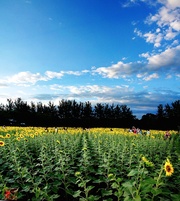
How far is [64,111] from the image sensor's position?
1276 inches

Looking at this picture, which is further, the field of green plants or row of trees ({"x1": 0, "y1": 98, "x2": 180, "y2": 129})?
row of trees ({"x1": 0, "y1": 98, "x2": 180, "y2": 129})

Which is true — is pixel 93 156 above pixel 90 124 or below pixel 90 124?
below

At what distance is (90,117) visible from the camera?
31672mm

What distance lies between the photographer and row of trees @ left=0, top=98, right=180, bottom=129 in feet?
95.3

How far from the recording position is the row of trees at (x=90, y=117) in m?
29.1

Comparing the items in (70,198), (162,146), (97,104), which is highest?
(97,104)

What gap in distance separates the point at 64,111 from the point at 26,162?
26404 mm

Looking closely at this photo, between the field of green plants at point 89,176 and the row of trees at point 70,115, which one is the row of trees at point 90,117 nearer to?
the row of trees at point 70,115

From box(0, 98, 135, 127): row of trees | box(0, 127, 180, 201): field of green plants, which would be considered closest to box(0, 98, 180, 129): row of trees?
box(0, 98, 135, 127): row of trees

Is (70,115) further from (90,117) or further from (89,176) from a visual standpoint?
(89,176)

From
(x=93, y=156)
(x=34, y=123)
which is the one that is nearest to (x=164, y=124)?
(x=34, y=123)

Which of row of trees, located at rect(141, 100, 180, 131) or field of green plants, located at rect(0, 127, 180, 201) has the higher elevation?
row of trees, located at rect(141, 100, 180, 131)

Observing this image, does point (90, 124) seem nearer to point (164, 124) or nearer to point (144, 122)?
point (144, 122)

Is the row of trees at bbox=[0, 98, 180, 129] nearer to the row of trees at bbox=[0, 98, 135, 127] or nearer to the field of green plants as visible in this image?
the row of trees at bbox=[0, 98, 135, 127]
